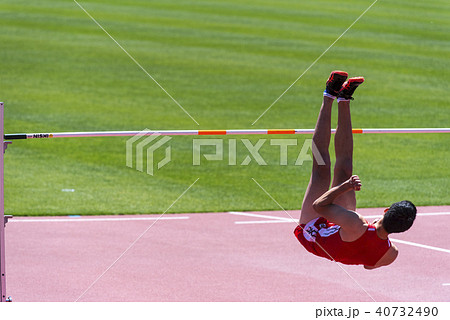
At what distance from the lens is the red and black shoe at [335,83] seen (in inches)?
308

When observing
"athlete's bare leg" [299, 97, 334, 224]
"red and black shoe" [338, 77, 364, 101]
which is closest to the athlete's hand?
"athlete's bare leg" [299, 97, 334, 224]

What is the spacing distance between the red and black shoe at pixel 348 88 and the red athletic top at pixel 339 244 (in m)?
1.16

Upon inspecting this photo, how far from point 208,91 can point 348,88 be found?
1414 centimetres

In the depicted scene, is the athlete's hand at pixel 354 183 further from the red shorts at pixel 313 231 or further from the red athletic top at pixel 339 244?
the red shorts at pixel 313 231

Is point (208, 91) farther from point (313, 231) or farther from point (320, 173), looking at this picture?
point (313, 231)

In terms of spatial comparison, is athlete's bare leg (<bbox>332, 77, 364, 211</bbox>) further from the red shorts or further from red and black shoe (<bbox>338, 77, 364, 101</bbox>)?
the red shorts

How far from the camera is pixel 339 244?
294 inches

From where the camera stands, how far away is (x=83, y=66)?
2391 centimetres

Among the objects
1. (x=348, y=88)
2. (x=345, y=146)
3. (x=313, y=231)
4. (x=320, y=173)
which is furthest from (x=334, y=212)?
(x=348, y=88)

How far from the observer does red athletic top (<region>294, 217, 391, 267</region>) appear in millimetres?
7270

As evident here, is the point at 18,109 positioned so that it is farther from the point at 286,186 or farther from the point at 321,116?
the point at 321,116

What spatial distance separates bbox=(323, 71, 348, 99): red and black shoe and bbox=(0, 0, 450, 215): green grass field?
5.13 metres

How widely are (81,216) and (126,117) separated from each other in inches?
279
